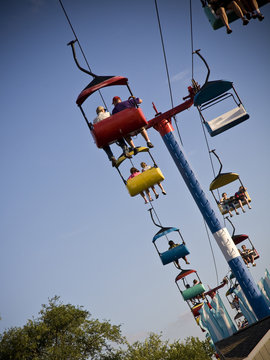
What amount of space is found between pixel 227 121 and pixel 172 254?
16.2 ft

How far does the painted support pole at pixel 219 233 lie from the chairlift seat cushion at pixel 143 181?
2089mm

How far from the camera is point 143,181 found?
30.3ft

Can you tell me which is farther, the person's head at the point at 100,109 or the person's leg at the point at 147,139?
the person's head at the point at 100,109

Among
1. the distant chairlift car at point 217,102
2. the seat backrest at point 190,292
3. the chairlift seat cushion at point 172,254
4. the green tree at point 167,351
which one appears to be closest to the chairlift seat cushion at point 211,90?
the distant chairlift car at point 217,102

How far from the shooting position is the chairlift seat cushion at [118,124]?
7.62m

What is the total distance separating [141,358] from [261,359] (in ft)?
48.1

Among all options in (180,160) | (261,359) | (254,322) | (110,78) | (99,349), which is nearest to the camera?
(110,78)

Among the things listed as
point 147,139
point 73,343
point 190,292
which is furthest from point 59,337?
point 147,139

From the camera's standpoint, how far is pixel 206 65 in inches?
364

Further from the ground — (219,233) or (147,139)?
(147,139)

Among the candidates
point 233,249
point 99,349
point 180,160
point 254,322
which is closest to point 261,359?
point 254,322

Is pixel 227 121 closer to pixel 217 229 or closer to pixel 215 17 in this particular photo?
pixel 217 229

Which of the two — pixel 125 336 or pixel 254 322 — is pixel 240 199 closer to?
pixel 254 322

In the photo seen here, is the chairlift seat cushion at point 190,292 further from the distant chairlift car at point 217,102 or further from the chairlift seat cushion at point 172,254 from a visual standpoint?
the distant chairlift car at point 217,102
